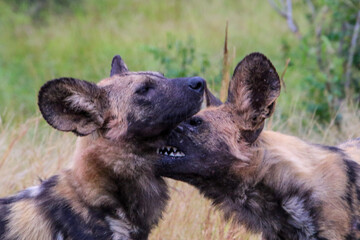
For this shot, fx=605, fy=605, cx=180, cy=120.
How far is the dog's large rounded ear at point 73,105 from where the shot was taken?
312cm

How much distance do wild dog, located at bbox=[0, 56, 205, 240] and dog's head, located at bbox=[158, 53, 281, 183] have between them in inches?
6.8

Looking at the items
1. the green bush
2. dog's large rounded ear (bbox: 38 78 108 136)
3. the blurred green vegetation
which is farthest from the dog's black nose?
the blurred green vegetation

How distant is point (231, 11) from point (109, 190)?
8238mm

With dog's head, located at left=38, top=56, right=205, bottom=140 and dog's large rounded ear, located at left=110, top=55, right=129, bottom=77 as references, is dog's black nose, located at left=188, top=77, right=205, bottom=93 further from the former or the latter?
dog's large rounded ear, located at left=110, top=55, right=129, bottom=77

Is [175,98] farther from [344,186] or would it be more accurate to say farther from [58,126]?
[344,186]

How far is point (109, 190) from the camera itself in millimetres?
3283

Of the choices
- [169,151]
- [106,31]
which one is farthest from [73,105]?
[106,31]

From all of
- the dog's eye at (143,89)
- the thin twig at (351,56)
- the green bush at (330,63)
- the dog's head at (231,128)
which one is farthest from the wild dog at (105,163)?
the thin twig at (351,56)

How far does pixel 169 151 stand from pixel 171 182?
117cm

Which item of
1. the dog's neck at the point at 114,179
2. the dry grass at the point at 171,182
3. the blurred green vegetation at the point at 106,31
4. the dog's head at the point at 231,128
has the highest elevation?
the dog's head at the point at 231,128

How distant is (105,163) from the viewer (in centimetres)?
328

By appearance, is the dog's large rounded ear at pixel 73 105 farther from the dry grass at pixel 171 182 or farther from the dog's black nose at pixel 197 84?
the dry grass at pixel 171 182

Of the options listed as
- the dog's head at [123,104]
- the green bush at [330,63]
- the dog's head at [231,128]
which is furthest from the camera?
the green bush at [330,63]

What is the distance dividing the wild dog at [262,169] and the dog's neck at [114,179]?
0.21 metres
